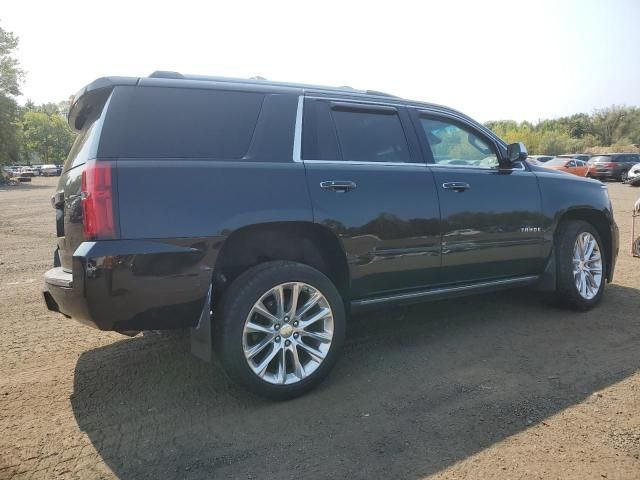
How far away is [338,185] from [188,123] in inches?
41.6

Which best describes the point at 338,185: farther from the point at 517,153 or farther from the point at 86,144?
the point at 517,153

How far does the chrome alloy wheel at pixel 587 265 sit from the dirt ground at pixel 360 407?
1.09 ft

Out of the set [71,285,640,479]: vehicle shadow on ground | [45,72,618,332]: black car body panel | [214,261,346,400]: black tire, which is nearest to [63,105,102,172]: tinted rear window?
[45,72,618,332]: black car body panel

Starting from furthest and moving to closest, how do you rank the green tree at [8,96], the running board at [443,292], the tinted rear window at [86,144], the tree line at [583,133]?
the tree line at [583,133]
the green tree at [8,96]
the running board at [443,292]
the tinted rear window at [86,144]

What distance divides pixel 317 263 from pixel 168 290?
1.11 m

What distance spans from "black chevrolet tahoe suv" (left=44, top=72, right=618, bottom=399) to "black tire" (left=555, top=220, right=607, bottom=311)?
65 centimetres

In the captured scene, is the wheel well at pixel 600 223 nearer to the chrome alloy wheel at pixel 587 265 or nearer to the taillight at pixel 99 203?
the chrome alloy wheel at pixel 587 265

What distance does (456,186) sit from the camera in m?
3.99

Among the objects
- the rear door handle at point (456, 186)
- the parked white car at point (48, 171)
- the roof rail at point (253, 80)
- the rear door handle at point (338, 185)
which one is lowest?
the parked white car at point (48, 171)

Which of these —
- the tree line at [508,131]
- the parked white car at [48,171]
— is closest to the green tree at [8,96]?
the tree line at [508,131]

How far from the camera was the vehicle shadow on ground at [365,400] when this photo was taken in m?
2.51

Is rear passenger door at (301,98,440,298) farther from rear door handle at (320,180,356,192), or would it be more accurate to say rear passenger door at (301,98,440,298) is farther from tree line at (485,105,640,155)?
tree line at (485,105,640,155)

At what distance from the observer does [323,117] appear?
356 cm

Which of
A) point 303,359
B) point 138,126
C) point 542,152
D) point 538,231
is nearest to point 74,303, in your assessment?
point 138,126
